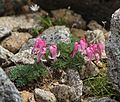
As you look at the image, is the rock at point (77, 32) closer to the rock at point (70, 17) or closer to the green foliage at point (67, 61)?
the rock at point (70, 17)

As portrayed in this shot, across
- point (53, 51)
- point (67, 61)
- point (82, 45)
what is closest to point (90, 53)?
point (82, 45)

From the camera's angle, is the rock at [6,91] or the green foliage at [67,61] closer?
the rock at [6,91]

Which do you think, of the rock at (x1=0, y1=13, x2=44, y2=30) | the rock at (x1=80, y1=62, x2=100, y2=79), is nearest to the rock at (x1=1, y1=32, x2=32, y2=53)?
the rock at (x1=0, y1=13, x2=44, y2=30)

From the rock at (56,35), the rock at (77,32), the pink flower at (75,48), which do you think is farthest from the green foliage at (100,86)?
the rock at (77,32)

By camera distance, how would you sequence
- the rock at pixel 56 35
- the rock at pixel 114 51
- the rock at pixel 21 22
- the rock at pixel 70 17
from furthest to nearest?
1. the rock at pixel 70 17
2. the rock at pixel 21 22
3. the rock at pixel 56 35
4. the rock at pixel 114 51

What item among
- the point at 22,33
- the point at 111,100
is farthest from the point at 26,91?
the point at 22,33

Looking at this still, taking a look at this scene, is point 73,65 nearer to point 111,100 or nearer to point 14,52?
point 111,100

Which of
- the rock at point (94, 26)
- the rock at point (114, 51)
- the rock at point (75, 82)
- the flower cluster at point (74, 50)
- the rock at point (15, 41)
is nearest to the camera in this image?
the rock at point (114, 51)

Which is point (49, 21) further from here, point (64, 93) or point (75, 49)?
point (64, 93)
